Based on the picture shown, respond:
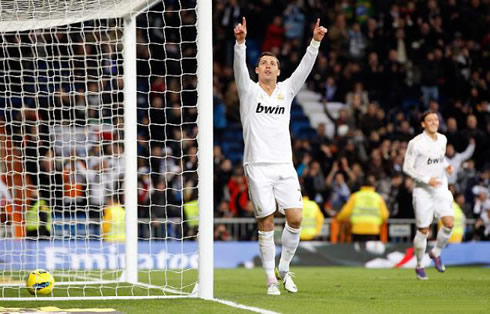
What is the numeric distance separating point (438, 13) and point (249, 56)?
5.10 metres

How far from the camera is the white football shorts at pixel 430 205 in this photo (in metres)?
14.9

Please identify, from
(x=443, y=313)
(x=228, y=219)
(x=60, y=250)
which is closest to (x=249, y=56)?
(x=228, y=219)

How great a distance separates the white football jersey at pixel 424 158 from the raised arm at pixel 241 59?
4.63 m

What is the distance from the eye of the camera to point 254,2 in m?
27.1

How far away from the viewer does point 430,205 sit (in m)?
15.0

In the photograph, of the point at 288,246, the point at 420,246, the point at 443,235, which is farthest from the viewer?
the point at 443,235

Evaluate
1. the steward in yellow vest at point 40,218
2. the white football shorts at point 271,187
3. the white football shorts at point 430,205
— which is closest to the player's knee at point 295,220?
the white football shorts at point 271,187

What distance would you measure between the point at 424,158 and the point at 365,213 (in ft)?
18.8

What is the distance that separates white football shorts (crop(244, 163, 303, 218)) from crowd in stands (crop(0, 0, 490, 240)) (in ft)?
31.1

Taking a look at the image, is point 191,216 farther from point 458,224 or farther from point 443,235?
point 443,235

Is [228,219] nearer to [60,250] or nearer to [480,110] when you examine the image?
[60,250]

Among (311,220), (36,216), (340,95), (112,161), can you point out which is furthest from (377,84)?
(112,161)

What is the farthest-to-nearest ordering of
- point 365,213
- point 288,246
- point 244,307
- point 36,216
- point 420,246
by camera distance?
point 365,213, point 36,216, point 420,246, point 288,246, point 244,307

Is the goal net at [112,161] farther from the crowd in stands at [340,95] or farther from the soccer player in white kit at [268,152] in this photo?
the soccer player in white kit at [268,152]
